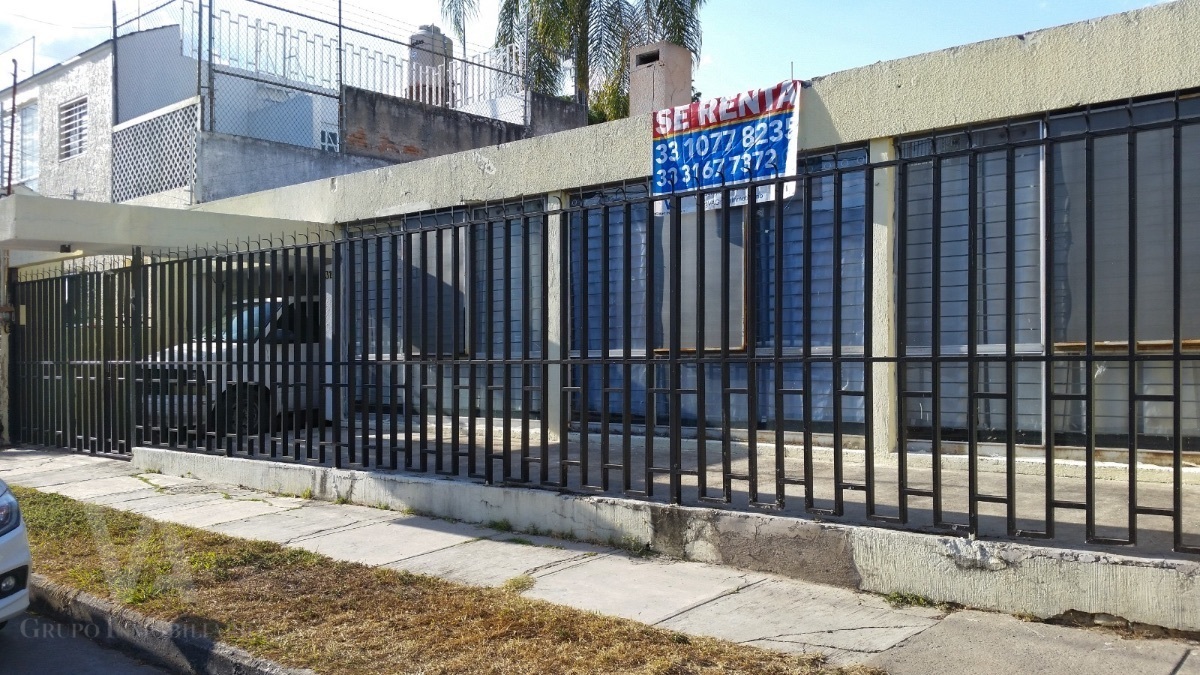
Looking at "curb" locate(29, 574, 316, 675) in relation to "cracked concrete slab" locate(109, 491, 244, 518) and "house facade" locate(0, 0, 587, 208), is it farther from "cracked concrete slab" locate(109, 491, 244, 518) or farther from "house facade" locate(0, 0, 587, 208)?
"house facade" locate(0, 0, 587, 208)

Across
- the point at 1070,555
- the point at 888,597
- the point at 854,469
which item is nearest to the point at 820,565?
the point at 888,597

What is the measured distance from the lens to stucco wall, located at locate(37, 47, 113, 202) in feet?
64.3

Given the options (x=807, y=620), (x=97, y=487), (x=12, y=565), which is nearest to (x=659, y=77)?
(x=807, y=620)

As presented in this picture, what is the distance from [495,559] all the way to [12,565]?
2761 millimetres

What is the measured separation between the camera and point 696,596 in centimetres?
524

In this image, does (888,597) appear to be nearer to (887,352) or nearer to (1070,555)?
(1070,555)

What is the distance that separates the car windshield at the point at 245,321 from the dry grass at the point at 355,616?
9.03 ft

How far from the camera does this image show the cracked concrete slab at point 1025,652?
13.1ft

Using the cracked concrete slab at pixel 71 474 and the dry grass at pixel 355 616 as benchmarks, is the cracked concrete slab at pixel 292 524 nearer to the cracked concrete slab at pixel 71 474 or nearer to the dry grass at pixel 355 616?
the dry grass at pixel 355 616

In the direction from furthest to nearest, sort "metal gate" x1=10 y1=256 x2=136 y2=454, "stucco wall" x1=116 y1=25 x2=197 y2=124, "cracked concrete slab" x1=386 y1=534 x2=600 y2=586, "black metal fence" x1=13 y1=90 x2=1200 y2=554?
1. "stucco wall" x1=116 y1=25 x2=197 y2=124
2. "metal gate" x1=10 y1=256 x2=136 y2=454
3. "cracked concrete slab" x1=386 y1=534 x2=600 y2=586
4. "black metal fence" x1=13 y1=90 x2=1200 y2=554

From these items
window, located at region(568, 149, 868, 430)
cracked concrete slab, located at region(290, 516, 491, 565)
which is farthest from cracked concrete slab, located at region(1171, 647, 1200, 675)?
cracked concrete slab, located at region(290, 516, 491, 565)

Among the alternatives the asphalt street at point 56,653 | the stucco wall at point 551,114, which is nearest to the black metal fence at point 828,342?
the asphalt street at point 56,653

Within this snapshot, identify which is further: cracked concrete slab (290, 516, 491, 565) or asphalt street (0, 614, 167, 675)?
cracked concrete slab (290, 516, 491, 565)

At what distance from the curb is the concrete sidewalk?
1.49 meters
